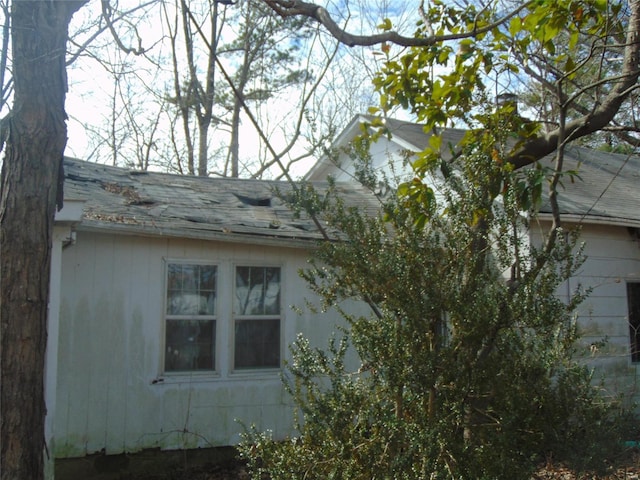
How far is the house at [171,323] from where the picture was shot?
25.9 feet

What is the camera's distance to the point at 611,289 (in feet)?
34.3

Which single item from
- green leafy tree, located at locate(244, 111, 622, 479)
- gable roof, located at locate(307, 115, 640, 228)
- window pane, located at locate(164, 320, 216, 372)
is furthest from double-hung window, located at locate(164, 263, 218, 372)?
green leafy tree, located at locate(244, 111, 622, 479)

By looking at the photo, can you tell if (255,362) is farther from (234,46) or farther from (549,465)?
(234,46)

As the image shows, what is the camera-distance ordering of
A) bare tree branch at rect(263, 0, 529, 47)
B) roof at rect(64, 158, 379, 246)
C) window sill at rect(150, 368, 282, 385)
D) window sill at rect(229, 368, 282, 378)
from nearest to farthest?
bare tree branch at rect(263, 0, 529, 47)
roof at rect(64, 158, 379, 246)
window sill at rect(150, 368, 282, 385)
window sill at rect(229, 368, 282, 378)

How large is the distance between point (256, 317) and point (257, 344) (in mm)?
352

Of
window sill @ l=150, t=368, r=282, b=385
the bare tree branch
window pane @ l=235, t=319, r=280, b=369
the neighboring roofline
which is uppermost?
the bare tree branch

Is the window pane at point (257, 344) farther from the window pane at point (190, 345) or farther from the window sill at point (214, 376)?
the window pane at point (190, 345)

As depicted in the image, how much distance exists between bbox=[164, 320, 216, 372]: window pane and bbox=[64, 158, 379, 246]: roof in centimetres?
115

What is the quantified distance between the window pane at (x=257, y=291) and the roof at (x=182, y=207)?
0.52 m

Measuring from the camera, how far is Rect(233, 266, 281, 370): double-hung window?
880cm

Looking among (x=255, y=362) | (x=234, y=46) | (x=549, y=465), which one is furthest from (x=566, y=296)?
(x=234, y=46)

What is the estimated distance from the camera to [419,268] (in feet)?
13.8

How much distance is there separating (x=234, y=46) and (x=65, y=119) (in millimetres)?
18619

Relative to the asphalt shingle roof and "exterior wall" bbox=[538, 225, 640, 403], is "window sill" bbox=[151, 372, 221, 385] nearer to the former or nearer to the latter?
the asphalt shingle roof
